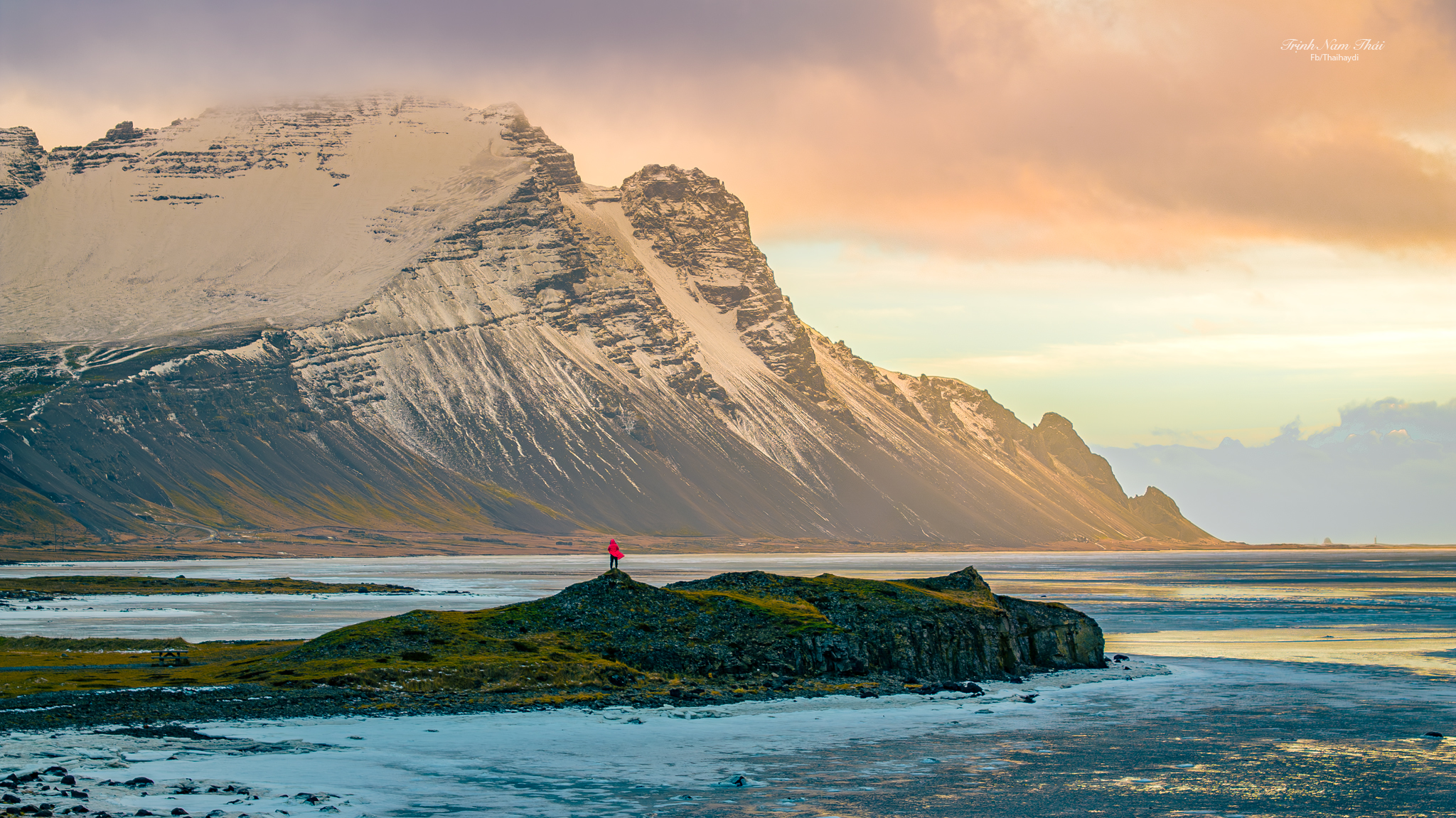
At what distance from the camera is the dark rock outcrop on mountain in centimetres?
5978

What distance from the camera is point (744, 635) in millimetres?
63906

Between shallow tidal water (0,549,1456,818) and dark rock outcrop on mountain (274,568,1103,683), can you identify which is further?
dark rock outcrop on mountain (274,568,1103,683)

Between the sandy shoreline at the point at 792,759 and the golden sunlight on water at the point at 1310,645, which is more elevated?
the sandy shoreline at the point at 792,759

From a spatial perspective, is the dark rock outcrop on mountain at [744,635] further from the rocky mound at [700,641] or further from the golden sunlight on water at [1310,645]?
the golden sunlight on water at [1310,645]

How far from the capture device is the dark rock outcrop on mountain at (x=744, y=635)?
59.8 m

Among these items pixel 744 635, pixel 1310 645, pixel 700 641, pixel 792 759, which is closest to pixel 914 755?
pixel 792 759

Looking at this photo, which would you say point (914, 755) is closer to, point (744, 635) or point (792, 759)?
point (792, 759)

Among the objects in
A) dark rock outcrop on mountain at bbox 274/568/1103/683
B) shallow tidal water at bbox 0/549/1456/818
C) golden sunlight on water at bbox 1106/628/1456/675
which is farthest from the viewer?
golden sunlight on water at bbox 1106/628/1456/675

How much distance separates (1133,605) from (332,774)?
103 meters

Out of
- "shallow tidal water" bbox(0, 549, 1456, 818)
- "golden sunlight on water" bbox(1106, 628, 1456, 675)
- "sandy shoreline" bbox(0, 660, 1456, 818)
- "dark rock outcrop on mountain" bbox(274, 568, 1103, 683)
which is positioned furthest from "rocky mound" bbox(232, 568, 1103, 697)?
"golden sunlight on water" bbox(1106, 628, 1456, 675)

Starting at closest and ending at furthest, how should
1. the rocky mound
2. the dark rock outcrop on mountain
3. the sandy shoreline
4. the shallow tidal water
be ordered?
the sandy shoreline < the shallow tidal water < the rocky mound < the dark rock outcrop on mountain

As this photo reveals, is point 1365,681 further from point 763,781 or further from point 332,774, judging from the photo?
point 332,774

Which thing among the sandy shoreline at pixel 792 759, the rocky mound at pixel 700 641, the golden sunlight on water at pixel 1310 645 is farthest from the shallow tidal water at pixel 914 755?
the rocky mound at pixel 700 641

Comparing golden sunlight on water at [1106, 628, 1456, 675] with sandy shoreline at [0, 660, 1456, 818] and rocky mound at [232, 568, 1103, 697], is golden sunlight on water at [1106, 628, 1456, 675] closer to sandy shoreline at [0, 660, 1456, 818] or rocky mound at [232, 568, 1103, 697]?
rocky mound at [232, 568, 1103, 697]
